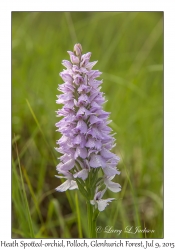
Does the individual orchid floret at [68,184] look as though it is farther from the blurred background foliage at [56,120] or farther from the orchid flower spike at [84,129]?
the blurred background foliage at [56,120]

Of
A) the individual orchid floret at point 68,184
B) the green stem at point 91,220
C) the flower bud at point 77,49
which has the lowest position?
the green stem at point 91,220

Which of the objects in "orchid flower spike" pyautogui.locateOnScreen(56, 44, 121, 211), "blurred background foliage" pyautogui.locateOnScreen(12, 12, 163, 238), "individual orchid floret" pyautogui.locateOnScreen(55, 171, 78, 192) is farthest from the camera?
"blurred background foliage" pyautogui.locateOnScreen(12, 12, 163, 238)

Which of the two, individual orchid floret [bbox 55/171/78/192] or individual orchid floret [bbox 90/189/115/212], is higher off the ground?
individual orchid floret [bbox 55/171/78/192]

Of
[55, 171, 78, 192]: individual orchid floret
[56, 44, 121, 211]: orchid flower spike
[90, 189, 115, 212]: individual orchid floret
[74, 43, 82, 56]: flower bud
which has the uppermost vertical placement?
[74, 43, 82, 56]: flower bud

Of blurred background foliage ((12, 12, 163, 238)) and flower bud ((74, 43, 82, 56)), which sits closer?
flower bud ((74, 43, 82, 56))

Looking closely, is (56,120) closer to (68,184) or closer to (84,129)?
(68,184)

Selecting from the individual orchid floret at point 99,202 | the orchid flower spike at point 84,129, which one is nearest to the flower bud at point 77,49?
the orchid flower spike at point 84,129

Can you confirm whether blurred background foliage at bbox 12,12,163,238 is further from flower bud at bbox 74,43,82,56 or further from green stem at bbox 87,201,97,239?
flower bud at bbox 74,43,82,56

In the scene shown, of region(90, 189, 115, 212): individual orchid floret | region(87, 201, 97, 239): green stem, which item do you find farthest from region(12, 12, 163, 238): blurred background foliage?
region(90, 189, 115, 212): individual orchid floret

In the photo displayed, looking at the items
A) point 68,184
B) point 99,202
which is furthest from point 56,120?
Answer: point 99,202
